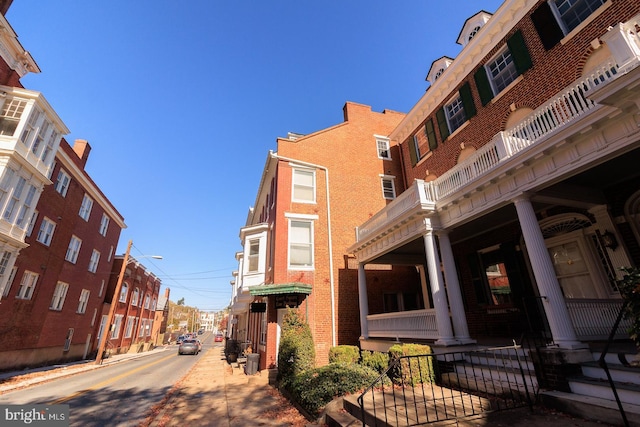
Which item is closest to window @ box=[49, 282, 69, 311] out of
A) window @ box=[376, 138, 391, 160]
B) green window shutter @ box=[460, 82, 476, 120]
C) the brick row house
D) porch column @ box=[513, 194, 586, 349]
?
the brick row house

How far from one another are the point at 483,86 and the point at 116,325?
3982 cm

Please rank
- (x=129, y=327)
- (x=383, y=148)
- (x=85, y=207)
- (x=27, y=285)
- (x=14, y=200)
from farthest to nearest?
(x=129, y=327) < (x=85, y=207) < (x=383, y=148) < (x=27, y=285) < (x=14, y=200)

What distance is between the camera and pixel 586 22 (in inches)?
343

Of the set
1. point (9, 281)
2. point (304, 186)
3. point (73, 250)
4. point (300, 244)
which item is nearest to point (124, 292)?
point (73, 250)

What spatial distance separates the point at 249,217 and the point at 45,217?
49.8 feet

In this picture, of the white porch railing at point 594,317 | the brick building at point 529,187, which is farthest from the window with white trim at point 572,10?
the white porch railing at point 594,317

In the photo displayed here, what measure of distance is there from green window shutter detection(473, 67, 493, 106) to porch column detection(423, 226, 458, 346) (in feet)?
21.5

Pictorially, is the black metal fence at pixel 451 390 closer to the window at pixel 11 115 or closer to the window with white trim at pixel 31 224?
the window at pixel 11 115

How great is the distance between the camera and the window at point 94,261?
87.3ft

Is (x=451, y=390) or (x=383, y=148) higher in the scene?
(x=383, y=148)

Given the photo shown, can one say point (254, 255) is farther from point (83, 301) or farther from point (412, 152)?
point (83, 301)

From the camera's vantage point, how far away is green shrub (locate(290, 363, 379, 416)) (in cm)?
761

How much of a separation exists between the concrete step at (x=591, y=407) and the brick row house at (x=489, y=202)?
1174 millimetres

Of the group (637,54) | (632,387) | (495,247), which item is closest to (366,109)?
(495,247)
